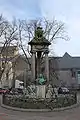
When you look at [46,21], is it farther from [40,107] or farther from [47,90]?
[40,107]

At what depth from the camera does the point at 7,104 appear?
17.3 metres

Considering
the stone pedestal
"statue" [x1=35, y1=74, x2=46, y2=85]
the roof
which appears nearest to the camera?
A: the stone pedestal

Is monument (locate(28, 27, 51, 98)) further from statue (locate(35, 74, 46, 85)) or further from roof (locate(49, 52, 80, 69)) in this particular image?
roof (locate(49, 52, 80, 69))

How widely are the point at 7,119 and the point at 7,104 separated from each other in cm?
526

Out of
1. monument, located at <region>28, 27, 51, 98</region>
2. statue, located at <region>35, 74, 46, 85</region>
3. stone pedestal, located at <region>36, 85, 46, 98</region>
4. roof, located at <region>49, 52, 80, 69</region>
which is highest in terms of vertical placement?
roof, located at <region>49, 52, 80, 69</region>

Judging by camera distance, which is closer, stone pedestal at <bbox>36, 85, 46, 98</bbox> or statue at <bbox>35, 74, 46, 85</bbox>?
stone pedestal at <bbox>36, 85, 46, 98</bbox>

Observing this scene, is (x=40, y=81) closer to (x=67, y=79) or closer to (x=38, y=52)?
(x=38, y=52)

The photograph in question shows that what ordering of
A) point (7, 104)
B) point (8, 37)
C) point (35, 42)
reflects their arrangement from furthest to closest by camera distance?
point (8, 37) → point (35, 42) → point (7, 104)

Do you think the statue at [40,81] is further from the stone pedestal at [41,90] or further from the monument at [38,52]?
the stone pedestal at [41,90]

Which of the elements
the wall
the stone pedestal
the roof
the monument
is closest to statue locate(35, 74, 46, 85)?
the monument

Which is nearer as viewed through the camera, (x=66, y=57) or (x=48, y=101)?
(x=48, y=101)

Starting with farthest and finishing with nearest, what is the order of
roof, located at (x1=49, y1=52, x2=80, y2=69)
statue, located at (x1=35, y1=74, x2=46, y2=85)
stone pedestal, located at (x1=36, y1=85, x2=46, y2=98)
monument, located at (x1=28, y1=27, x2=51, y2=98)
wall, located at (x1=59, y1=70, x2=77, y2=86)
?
roof, located at (x1=49, y1=52, x2=80, y2=69)
wall, located at (x1=59, y1=70, x2=77, y2=86)
monument, located at (x1=28, y1=27, x2=51, y2=98)
statue, located at (x1=35, y1=74, x2=46, y2=85)
stone pedestal, located at (x1=36, y1=85, x2=46, y2=98)

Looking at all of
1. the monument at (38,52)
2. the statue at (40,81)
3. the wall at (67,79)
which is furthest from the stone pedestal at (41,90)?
the wall at (67,79)

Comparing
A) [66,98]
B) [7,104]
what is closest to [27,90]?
[7,104]
